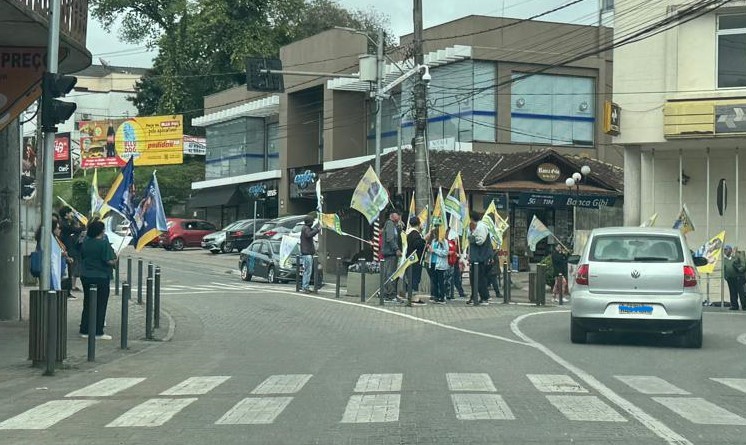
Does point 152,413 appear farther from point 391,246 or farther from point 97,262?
point 391,246

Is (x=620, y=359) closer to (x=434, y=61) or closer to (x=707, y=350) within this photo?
(x=707, y=350)

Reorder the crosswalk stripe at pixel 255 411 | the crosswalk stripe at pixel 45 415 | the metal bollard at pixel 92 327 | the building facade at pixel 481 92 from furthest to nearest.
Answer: the building facade at pixel 481 92, the metal bollard at pixel 92 327, the crosswalk stripe at pixel 255 411, the crosswalk stripe at pixel 45 415

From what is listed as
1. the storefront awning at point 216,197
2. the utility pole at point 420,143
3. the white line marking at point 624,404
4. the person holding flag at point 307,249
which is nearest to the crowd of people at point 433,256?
the utility pole at point 420,143

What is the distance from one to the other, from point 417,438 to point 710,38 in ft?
70.1

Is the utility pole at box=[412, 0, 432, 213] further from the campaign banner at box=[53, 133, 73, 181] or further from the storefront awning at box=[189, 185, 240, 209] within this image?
the storefront awning at box=[189, 185, 240, 209]

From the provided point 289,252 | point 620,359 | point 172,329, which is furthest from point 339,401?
point 289,252

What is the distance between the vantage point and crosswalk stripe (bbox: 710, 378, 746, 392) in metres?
10.3

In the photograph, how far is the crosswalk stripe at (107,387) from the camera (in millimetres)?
9805

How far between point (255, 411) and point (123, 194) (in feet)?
28.4

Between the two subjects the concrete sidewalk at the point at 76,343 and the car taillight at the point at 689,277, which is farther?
the car taillight at the point at 689,277

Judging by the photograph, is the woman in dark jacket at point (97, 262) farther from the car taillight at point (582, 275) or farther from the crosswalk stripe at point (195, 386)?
the car taillight at point (582, 275)

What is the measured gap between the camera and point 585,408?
8672mm

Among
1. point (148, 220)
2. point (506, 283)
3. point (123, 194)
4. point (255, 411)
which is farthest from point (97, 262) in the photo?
point (506, 283)

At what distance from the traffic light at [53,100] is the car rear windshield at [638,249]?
7.51 meters
